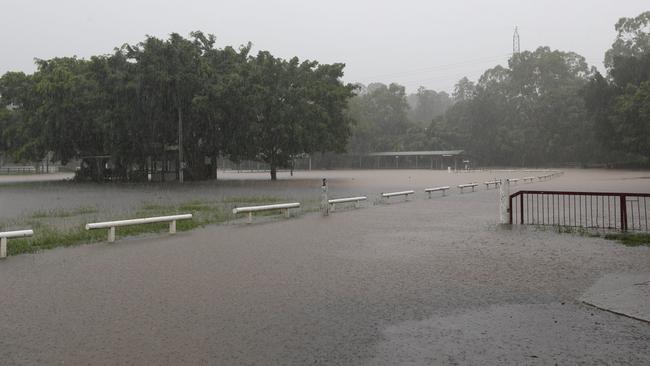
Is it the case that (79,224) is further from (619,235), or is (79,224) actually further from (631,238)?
(631,238)

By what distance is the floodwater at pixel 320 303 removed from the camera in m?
4.50

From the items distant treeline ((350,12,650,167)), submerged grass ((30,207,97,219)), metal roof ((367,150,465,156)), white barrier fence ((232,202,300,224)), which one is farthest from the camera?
metal roof ((367,150,465,156))

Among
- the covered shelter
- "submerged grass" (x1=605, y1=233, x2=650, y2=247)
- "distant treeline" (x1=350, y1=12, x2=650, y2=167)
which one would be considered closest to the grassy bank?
"submerged grass" (x1=605, y1=233, x2=650, y2=247)

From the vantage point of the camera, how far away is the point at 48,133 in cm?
3988

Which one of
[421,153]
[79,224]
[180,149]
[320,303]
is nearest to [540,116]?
[421,153]

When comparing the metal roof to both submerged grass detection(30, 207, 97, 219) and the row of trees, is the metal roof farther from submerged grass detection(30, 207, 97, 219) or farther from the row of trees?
submerged grass detection(30, 207, 97, 219)

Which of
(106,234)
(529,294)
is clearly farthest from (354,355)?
(106,234)

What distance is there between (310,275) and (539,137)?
8150cm

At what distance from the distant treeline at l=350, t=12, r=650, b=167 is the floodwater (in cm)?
5681

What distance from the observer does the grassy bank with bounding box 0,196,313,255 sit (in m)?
10.7

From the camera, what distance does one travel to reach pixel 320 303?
6012mm

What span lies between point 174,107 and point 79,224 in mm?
25143

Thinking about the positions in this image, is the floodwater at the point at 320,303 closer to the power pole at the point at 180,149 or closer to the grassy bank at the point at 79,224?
the grassy bank at the point at 79,224

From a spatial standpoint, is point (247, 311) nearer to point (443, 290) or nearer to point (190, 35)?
point (443, 290)
